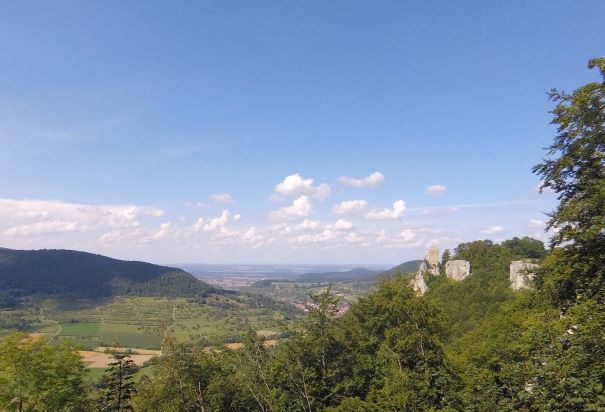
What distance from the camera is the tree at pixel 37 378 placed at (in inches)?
701

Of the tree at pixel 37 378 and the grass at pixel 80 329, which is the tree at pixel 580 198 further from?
the grass at pixel 80 329

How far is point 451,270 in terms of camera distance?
72.0 m

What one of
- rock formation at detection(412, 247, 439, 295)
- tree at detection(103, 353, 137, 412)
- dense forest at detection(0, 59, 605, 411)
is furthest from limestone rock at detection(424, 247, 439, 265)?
tree at detection(103, 353, 137, 412)

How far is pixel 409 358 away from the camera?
66.8 ft

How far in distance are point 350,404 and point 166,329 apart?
1115 cm

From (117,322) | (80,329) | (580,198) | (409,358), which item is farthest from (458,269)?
(117,322)

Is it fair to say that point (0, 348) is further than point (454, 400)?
Yes

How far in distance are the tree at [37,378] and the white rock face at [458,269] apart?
63.8 metres

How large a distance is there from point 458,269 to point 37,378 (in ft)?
219

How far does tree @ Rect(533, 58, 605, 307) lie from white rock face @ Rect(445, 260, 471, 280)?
6101 cm

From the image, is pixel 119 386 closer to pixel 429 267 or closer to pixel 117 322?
pixel 429 267

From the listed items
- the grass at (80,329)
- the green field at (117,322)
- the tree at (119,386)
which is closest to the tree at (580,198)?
the tree at (119,386)

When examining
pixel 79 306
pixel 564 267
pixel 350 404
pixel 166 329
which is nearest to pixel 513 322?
pixel 350 404

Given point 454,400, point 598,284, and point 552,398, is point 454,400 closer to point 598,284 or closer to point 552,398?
point 598,284
